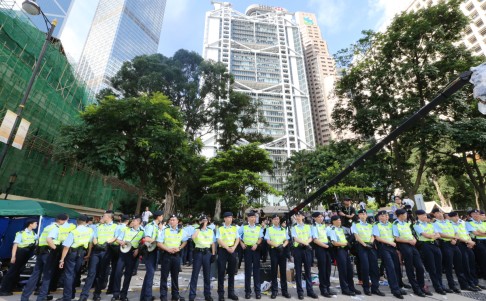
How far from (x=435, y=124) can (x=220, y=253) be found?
12.9m

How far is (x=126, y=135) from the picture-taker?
44.4 feet

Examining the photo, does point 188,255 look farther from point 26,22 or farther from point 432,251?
point 26,22

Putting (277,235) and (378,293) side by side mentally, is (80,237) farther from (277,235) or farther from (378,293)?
(378,293)

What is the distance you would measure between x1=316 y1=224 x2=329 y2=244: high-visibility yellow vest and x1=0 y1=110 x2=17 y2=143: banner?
28.0ft

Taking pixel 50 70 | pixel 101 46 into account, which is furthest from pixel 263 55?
pixel 50 70

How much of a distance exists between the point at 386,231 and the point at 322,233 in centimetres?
161

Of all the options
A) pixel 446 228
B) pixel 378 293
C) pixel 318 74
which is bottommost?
pixel 378 293

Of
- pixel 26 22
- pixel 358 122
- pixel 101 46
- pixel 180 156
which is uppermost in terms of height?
pixel 101 46

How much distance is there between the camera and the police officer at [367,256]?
6.21 meters

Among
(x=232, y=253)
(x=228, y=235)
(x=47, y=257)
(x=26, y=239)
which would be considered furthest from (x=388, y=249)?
(x=26, y=239)

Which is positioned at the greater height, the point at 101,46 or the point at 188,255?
the point at 101,46

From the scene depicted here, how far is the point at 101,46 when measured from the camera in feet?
388

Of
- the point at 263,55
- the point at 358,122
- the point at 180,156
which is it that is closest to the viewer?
the point at 180,156

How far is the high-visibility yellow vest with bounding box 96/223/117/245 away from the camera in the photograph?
19.5ft
